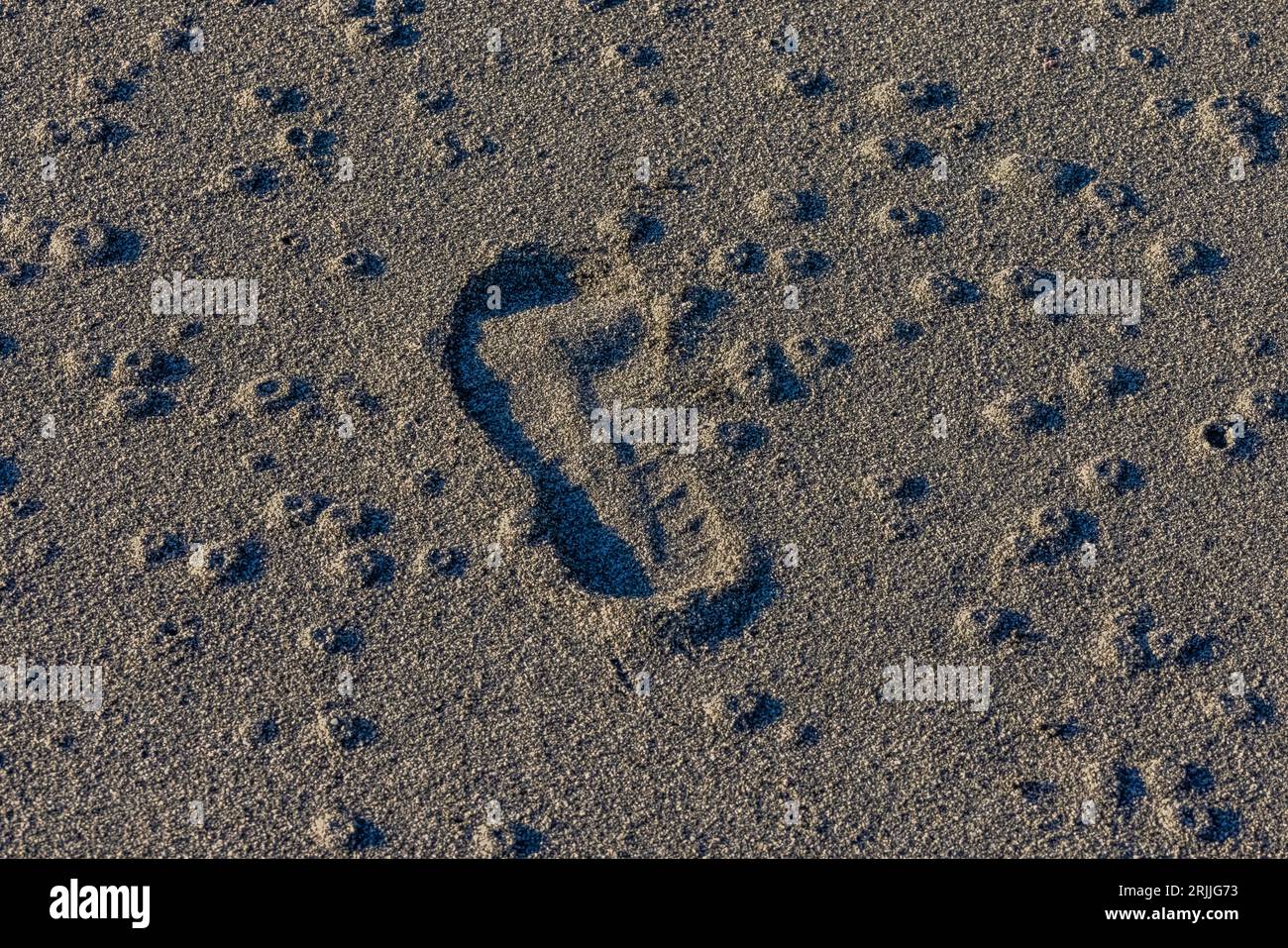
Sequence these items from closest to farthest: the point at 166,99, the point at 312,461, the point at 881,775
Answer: the point at 881,775 < the point at 312,461 < the point at 166,99

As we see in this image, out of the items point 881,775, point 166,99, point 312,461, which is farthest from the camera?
point 166,99

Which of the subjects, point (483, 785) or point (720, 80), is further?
point (720, 80)

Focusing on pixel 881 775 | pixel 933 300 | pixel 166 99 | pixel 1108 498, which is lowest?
pixel 881 775

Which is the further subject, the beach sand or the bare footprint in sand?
the bare footprint in sand

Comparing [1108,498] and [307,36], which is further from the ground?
[307,36]

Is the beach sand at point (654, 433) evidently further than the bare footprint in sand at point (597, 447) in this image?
No

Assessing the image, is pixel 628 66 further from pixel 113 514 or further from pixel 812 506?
pixel 113 514

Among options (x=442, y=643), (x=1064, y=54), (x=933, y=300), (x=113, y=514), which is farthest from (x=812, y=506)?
(x=113, y=514)

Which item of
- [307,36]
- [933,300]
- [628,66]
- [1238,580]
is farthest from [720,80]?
[1238,580]
